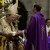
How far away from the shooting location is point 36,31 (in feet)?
12.6

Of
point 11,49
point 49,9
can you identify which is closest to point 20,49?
point 11,49

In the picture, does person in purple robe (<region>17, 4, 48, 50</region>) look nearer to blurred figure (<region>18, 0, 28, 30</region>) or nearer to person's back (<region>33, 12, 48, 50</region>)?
person's back (<region>33, 12, 48, 50</region>)

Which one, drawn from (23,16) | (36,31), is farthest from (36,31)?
(23,16)

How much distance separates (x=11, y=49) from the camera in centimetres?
367

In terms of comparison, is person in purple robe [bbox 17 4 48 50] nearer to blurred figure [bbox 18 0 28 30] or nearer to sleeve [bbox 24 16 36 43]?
sleeve [bbox 24 16 36 43]

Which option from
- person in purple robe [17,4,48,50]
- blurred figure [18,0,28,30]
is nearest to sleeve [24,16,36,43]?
person in purple robe [17,4,48,50]

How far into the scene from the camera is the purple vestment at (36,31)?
151 inches

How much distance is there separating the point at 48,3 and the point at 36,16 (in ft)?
11.0

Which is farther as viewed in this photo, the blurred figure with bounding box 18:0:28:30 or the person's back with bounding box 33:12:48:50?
the blurred figure with bounding box 18:0:28:30

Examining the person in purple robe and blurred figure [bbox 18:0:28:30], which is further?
blurred figure [bbox 18:0:28:30]

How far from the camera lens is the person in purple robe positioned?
151 inches

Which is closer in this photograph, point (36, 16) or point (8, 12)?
point (8, 12)

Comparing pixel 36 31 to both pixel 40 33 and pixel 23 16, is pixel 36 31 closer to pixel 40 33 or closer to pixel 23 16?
pixel 40 33

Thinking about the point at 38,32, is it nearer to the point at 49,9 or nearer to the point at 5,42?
the point at 5,42
